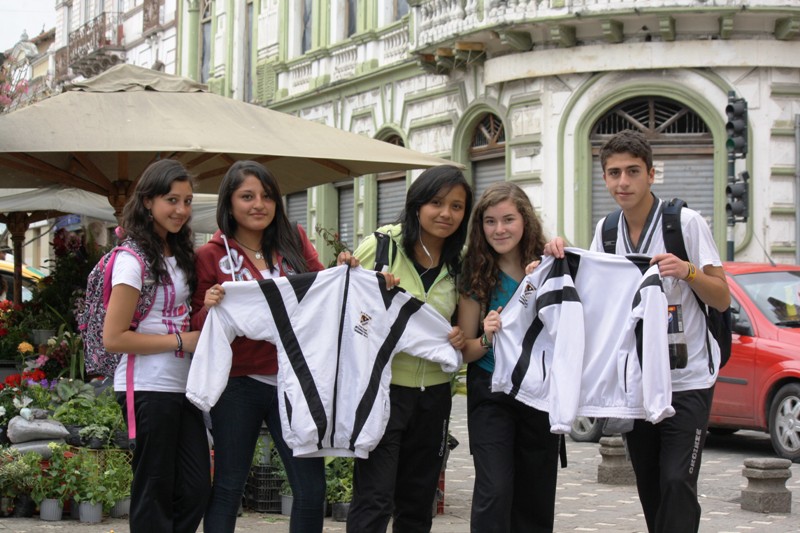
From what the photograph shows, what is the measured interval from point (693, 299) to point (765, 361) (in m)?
6.64

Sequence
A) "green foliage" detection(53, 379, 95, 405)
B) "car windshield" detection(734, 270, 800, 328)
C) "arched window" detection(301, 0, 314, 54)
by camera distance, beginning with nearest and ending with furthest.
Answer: "green foliage" detection(53, 379, 95, 405), "car windshield" detection(734, 270, 800, 328), "arched window" detection(301, 0, 314, 54)

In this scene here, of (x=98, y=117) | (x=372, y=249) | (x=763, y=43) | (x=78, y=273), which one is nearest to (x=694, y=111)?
(x=763, y=43)

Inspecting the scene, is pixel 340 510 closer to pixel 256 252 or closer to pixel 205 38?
pixel 256 252

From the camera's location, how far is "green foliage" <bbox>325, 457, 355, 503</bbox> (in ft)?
27.1

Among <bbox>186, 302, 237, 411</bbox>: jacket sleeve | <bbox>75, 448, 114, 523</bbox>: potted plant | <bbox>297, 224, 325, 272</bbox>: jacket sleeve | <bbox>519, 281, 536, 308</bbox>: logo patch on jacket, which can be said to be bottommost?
<bbox>75, 448, 114, 523</bbox>: potted plant

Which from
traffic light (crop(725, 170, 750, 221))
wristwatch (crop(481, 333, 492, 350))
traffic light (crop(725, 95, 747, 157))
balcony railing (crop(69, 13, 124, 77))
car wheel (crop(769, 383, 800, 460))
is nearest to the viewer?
wristwatch (crop(481, 333, 492, 350))

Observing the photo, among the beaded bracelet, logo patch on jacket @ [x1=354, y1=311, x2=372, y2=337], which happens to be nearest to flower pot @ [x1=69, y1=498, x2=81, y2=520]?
the beaded bracelet

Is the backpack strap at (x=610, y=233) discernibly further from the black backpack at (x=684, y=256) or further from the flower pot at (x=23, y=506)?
the flower pot at (x=23, y=506)

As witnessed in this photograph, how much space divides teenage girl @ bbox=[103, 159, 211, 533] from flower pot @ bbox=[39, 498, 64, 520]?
268cm

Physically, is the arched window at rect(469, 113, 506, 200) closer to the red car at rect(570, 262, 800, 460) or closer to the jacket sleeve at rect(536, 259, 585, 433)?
the red car at rect(570, 262, 800, 460)

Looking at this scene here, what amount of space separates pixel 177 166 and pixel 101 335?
802mm

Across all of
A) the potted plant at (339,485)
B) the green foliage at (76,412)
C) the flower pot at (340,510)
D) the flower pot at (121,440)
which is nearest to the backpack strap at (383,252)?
the potted plant at (339,485)

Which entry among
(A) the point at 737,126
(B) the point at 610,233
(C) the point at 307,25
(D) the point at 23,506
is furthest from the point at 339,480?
(C) the point at 307,25

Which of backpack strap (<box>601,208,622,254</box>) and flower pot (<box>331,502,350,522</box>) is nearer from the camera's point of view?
backpack strap (<box>601,208,622,254</box>)
